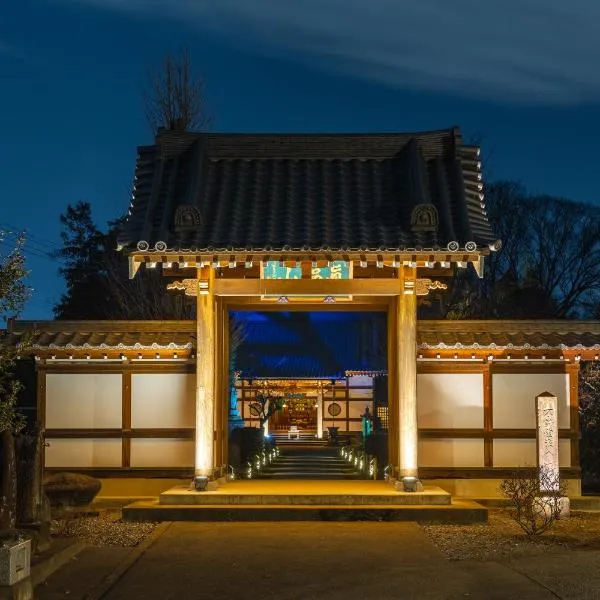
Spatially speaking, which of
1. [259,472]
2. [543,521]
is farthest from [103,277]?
[543,521]

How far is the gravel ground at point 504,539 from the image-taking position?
1195 centimetres

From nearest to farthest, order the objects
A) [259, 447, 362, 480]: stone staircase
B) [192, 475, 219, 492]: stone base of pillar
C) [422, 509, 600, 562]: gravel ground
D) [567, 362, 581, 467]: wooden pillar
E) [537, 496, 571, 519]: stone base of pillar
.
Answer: [422, 509, 600, 562]: gravel ground, [537, 496, 571, 519]: stone base of pillar, [192, 475, 219, 492]: stone base of pillar, [567, 362, 581, 467]: wooden pillar, [259, 447, 362, 480]: stone staircase

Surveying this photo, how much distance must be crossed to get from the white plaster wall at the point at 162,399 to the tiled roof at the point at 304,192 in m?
2.94

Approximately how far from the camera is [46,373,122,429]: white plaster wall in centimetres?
1747

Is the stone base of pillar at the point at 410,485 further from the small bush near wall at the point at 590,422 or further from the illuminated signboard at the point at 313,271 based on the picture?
the small bush near wall at the point at 590,422

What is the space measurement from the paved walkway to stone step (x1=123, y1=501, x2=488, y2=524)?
116 cm

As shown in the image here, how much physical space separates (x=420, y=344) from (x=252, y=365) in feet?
93.3

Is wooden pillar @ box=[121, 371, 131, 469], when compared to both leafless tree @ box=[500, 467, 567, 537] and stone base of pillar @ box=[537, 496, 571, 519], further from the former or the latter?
stone base of pillar @ box=[537, 496, 571, 519]

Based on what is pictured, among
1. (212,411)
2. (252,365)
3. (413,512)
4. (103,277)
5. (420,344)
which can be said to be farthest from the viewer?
(252,365)

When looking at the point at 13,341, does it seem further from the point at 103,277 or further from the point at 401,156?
the point at 103,277

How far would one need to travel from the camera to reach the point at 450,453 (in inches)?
685

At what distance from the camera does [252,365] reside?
45.3 m

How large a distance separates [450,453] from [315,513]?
3.68 m

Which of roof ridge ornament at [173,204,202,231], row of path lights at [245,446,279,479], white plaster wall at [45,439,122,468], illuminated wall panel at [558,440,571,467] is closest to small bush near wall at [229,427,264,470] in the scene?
row of path lights at [245,446,279,479]
